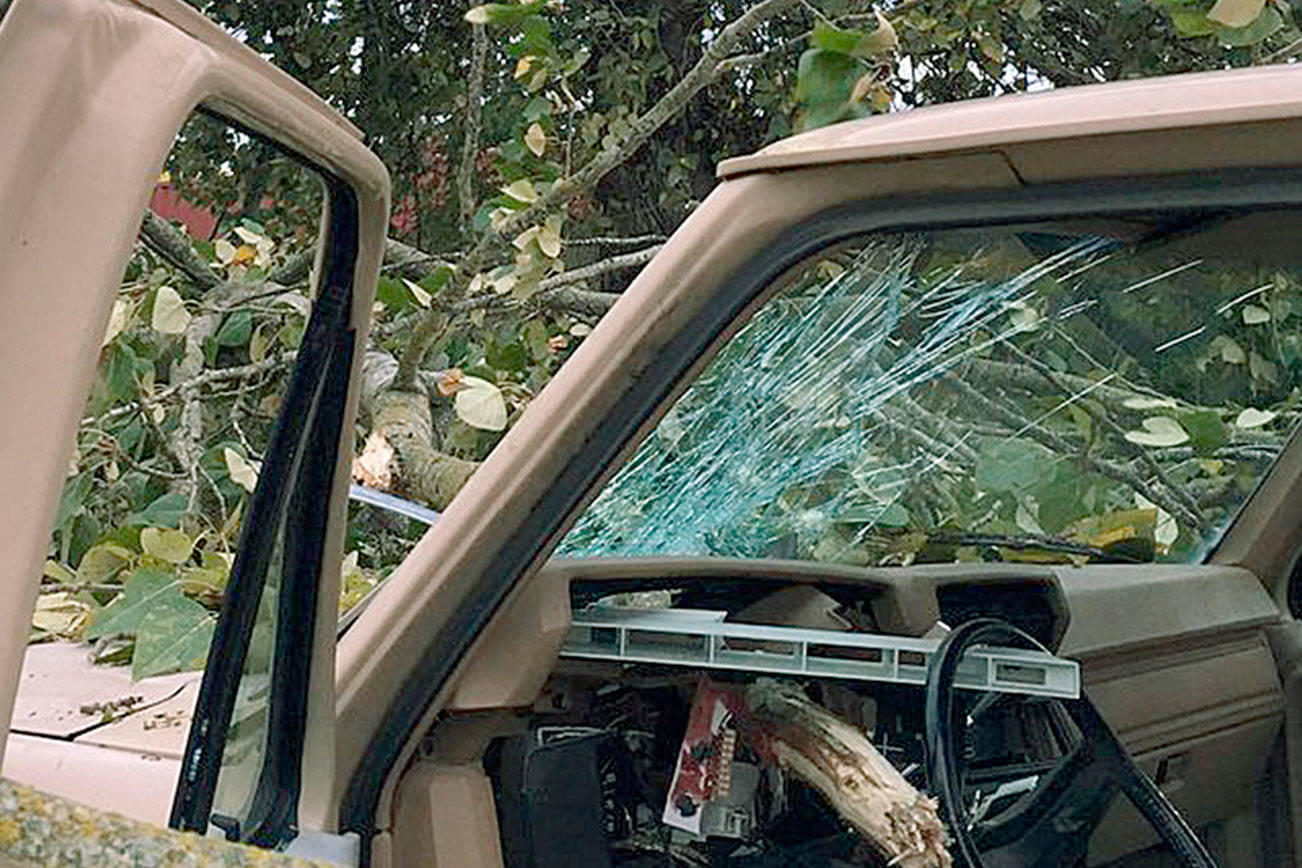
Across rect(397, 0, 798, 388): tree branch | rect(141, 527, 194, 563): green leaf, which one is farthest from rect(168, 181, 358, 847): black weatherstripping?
rect(397, 0, 798, 388): tree branch

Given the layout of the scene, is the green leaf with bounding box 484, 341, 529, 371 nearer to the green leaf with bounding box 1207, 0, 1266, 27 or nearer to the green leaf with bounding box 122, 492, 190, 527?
Answer: the green leaf with bounding box 122, 492, 190, 527

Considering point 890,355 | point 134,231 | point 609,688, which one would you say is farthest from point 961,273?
point 134,231

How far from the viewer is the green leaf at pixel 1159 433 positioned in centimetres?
230

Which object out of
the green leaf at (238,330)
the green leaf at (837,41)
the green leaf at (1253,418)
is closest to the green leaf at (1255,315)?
the green leaf at (1253,418)

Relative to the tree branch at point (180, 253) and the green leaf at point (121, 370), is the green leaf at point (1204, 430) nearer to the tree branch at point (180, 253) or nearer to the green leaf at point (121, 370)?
the green leaf at point (121, 370)

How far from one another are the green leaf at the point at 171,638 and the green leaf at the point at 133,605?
0.02 meters

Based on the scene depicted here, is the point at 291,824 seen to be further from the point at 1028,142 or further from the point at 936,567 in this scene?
the point at 936,567

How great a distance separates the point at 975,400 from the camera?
78.6 inches

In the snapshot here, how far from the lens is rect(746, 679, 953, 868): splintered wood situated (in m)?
1.64

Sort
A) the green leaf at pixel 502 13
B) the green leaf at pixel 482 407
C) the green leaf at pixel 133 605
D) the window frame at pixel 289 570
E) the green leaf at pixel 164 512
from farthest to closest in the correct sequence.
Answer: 1. the green leaf at pixel 502 13
2. the green leaf at pixel 482 407
3. the green leaf at pixel 164 512
4. the green leaf at pixel 133 605
5. the window frame at pixel 289 570

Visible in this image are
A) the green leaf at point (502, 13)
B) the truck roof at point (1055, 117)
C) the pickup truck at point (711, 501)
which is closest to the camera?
the pickup truck at point (711, 501)

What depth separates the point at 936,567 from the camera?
229 centimetres

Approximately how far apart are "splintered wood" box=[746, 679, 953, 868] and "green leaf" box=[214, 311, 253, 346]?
2231mm

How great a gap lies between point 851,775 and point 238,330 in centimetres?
236
